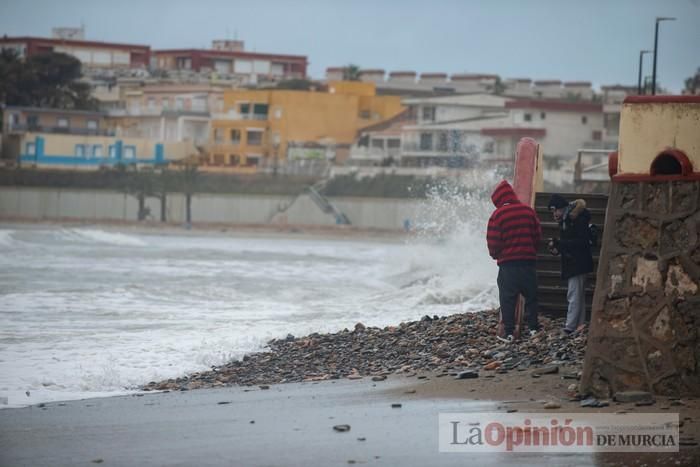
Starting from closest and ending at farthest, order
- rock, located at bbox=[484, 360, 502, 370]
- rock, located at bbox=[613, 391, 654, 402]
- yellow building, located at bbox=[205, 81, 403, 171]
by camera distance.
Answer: rock, located at bbox=[613, 391, 654, 402] → rock, located at bbox=[484, 360, 502, 370] → yellow building, located at bbox=[205, 81, 403, 171]

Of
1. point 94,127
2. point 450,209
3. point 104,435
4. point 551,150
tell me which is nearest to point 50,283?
point 450,209

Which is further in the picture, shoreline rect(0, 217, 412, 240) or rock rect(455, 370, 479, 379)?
shoreline rect(0, 217, 412, 240)

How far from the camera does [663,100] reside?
29.0ft

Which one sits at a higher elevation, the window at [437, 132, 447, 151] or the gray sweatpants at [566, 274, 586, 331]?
the window at [437, 132, 447, 151]

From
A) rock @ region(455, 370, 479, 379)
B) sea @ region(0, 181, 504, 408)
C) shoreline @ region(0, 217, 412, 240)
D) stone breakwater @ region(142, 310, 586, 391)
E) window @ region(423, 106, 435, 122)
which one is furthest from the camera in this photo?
window @ region(423, 106, 435, 122)

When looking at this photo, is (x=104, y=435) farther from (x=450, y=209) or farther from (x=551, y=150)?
(x=551, y=150)

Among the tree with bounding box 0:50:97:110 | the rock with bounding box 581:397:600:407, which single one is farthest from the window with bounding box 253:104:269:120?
the rock with bounding box 581:397:600:407

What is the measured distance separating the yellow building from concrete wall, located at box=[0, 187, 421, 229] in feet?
32.3

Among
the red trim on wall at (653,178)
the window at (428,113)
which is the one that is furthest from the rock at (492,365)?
the window at (428,113)

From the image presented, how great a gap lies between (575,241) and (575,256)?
0.45 feet

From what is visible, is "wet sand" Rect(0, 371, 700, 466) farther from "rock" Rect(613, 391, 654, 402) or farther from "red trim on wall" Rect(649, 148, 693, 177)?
"red trim on wall" Rect(649, 148, 693, 177)

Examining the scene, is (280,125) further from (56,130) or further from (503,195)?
(503,195)

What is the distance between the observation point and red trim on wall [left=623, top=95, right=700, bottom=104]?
8750mm

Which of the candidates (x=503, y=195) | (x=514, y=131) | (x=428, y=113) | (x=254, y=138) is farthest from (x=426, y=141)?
(x=503, y=195)
